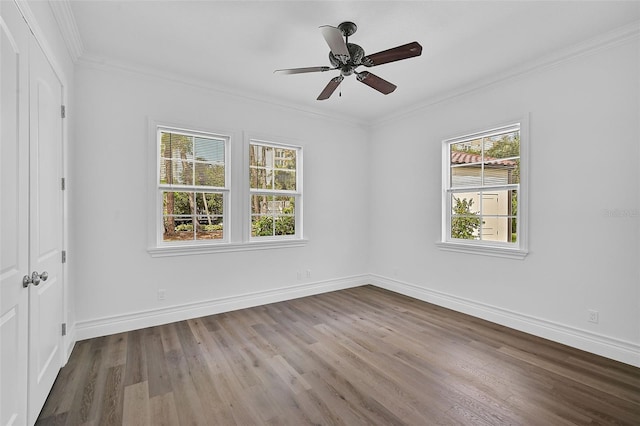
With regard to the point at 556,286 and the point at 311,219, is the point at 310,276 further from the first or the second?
the point at 556,286

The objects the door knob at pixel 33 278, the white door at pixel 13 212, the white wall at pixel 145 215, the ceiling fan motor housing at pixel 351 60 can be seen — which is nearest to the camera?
the white door at pixel 13 212

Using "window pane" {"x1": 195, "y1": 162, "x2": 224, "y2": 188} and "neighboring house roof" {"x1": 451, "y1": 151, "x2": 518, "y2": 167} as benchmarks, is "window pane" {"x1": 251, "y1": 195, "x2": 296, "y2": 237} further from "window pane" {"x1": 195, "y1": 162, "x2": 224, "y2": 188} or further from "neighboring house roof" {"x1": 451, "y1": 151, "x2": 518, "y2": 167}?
"neighboring house roof" {"x1": 451, "y1": 151, "x2": 518, "y2": 167}

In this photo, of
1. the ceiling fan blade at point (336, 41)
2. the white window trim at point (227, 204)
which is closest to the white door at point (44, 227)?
the white window trim at point (227, 204)

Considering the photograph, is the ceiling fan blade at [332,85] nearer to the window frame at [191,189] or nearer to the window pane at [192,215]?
the window frame at [191,189]

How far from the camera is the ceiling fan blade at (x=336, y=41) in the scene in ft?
6.54

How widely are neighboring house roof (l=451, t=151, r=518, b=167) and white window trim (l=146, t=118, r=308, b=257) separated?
257 cm

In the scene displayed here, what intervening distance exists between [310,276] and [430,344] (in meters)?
2.09

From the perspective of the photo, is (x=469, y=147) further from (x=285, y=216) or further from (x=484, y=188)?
(x=285, y=216)

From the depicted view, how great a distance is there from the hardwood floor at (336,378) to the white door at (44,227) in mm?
261

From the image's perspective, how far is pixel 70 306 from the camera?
286 cm

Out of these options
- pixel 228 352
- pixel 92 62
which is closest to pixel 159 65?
pixel 92 62

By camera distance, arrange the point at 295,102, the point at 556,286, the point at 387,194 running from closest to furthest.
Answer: the point at 556,286, the point at 295,102, the point at 387,194

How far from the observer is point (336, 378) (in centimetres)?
239

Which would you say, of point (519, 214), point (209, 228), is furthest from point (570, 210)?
point (209, 228)
